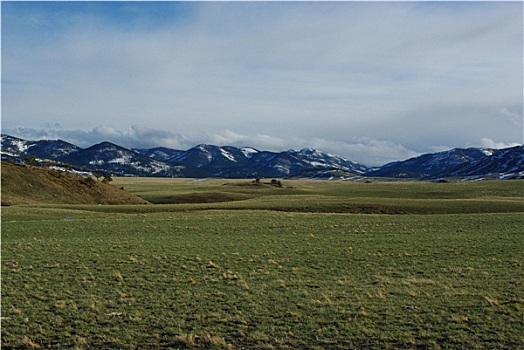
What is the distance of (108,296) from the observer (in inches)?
661

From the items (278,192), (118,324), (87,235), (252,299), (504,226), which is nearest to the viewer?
(118,324)

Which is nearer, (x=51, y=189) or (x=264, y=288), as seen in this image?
(x=264, y=288)

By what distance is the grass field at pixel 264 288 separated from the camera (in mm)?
12711

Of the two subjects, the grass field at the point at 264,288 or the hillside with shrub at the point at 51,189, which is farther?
the hillside with shrub at the point at 51,189

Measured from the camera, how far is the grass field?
41.7ft

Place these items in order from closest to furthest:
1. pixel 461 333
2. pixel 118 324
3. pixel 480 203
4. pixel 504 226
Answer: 1. pixel 461 333
2. pixel 118 324
3. pixel 504 226
4. pixel 480 203

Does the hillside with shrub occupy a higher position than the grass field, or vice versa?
the hillside with shrub

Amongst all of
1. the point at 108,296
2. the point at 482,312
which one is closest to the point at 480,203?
the point at 482,312

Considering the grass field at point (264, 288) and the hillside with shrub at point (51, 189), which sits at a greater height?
the hillside with shrub at point (51, 189)

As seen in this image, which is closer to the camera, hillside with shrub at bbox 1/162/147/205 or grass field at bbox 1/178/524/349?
grass field at bbox 1/178/524/349

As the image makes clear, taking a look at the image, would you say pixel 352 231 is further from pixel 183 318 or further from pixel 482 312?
pixel 183 318

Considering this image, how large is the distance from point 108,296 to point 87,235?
Answer: 1807cm

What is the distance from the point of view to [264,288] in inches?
702

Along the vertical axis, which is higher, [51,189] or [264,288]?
[51,189]
